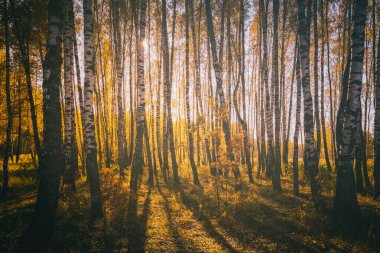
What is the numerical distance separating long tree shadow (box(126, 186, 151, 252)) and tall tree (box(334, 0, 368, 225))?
601cm

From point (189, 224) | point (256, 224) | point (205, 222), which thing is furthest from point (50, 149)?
point (256, 224)

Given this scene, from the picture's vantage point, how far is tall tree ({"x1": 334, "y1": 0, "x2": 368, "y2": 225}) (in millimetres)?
6184

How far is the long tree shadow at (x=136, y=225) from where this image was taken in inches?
213

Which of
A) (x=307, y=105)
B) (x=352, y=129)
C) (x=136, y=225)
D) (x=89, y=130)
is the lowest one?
(x=136, y=225)

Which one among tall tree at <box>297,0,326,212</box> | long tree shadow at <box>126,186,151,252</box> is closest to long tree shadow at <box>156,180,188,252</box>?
long tree shadow at <box>126,186,151,252</box>

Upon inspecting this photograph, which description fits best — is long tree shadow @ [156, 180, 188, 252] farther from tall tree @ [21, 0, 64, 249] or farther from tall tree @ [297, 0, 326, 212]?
tall tree @ [297, 0, 326, 212]

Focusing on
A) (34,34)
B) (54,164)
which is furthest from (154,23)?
(54,164)

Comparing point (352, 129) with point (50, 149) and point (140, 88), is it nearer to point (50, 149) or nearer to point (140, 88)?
point (140, 88)

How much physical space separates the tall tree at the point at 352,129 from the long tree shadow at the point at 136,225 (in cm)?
601

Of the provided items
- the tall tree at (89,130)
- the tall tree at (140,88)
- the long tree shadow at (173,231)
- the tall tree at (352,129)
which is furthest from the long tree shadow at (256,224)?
the tall tree at (89,130)

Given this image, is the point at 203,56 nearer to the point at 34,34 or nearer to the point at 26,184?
the point at 34,34

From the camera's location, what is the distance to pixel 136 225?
6.58 meters

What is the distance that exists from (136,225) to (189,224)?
5.76 ft

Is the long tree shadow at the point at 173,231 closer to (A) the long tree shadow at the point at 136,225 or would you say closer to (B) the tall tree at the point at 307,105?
(A) the long tree shadow at the point at 136,225
